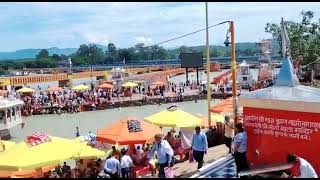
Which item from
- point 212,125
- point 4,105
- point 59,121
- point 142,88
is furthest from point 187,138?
point 142,88

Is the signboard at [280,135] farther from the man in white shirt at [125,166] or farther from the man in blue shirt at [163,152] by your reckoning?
the man in white shirt at [125,166]

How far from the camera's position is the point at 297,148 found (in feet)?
36.3

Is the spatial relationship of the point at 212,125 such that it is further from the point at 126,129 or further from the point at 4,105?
the point at 4,105

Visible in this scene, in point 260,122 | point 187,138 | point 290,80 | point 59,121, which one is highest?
point 290,80

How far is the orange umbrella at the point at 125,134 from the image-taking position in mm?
13180

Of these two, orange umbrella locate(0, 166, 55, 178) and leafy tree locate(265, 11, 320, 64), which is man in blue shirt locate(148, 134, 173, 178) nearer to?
orange umbrella locate(0, 166, 55, 178)

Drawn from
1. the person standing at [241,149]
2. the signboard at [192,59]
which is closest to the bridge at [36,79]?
the signboard at [192,59]

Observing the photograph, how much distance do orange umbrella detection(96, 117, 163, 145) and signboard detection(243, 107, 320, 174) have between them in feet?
9.65

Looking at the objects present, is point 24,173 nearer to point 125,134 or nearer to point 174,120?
point 125,134

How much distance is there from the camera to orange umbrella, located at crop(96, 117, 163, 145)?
13.2m

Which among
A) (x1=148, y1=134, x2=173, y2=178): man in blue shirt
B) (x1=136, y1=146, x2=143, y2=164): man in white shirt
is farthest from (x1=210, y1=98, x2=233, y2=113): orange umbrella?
(x1=148, y1=134, x2=173, y2=178): man in blue shirt

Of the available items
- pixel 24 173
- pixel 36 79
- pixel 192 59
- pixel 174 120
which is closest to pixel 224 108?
pixel 174 120

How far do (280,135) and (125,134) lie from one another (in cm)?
437

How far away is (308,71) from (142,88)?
63.0 feet
